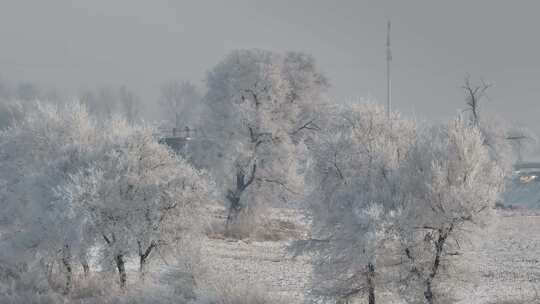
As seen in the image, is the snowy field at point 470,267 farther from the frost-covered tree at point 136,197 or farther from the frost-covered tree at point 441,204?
the frost-covered tree at point 136,197

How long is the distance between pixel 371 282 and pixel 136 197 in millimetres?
11592

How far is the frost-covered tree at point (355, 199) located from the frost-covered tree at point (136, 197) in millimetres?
6412

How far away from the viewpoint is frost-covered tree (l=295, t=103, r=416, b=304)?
27859 millimetres

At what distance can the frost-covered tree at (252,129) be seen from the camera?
5991cm

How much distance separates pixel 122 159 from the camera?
3550 cm

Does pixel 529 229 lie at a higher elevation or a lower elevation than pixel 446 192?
lower

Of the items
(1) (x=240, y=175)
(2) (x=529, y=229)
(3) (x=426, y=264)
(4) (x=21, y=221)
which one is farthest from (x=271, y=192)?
(3) (x=426, y=264)

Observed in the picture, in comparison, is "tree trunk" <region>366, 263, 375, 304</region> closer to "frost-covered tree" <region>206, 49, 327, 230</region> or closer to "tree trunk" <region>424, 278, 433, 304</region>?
"tree trunk" <region>424, 278, 433, 304</region>

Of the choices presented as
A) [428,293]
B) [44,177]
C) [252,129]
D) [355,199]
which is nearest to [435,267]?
[428,293]

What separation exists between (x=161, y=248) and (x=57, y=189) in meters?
5.60

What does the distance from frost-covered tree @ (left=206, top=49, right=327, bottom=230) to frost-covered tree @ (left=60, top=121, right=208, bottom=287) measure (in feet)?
75.3

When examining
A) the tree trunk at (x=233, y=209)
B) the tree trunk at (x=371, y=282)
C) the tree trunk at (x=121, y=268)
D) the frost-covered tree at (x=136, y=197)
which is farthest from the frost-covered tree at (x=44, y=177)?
the tree trunk at (x=233, y=209)

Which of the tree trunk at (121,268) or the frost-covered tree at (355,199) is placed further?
the tree trunk at (121,268)

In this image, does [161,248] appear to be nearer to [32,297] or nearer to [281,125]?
[32,297]
